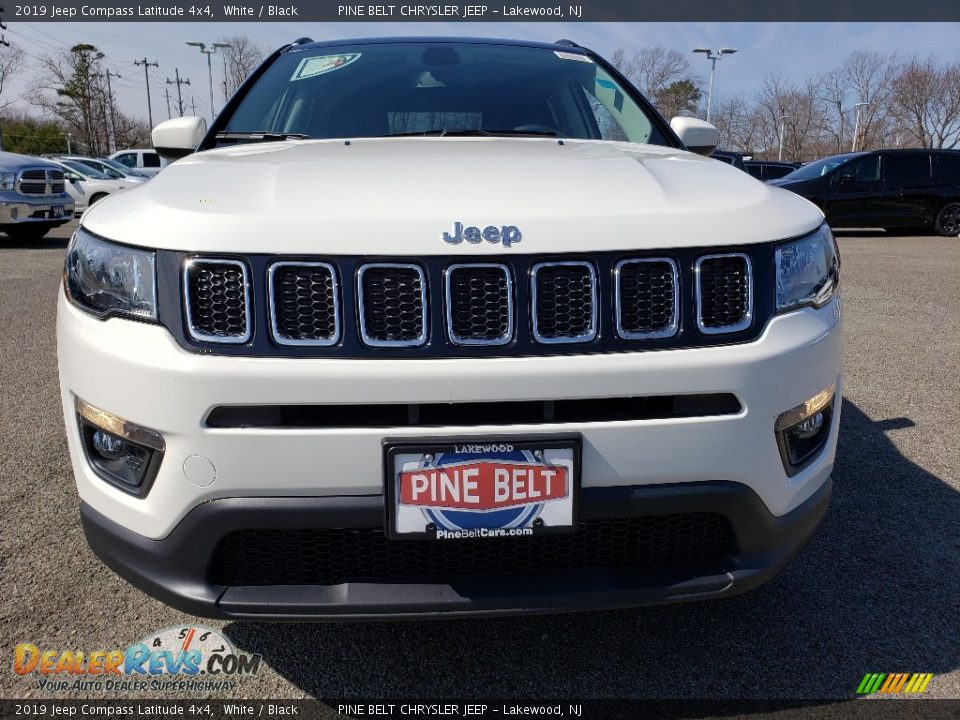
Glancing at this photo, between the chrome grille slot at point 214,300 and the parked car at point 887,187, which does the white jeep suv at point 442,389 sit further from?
the parked car at point 887,187

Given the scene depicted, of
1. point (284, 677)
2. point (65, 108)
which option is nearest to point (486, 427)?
point (284, 677)

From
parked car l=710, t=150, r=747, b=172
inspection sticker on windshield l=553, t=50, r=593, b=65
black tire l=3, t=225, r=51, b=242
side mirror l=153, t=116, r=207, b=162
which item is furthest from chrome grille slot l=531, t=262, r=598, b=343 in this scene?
black tire l=3, t=225, r=51, b=242

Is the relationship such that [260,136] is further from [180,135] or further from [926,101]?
[926,101]

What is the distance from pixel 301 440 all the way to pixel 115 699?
874 mm

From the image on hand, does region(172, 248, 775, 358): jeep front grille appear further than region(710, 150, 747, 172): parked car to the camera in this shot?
No

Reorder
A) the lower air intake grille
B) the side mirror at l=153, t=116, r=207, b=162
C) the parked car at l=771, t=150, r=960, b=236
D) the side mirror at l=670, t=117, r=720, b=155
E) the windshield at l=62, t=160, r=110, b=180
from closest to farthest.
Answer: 1. the lower air intake grille
2. the side mirror at l=153, t=116, r=207, b=162
3. the side mirror at l=670, t=117, r=720, b=155
4. the parked car at l=771, t=150, r=960, b=236
5. the windshield at l=62, t=160, r=110, b=180

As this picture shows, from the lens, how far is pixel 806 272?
1683 mm

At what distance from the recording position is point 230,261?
57.2 inches

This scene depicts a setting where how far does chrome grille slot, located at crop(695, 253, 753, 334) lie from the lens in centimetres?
154

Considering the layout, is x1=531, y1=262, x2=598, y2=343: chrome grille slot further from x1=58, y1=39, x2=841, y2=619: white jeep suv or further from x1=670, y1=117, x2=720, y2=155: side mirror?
x1=670, y1=117, x2=720, y2=155: side mirror

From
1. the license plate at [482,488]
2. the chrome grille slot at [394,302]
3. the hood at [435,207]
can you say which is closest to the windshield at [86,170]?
the hood at [435,207]

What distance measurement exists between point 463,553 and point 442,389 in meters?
0.39

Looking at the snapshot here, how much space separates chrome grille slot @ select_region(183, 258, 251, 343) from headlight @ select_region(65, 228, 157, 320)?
0.09m

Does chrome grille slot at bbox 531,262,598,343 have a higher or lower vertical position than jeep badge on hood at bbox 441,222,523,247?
lower
